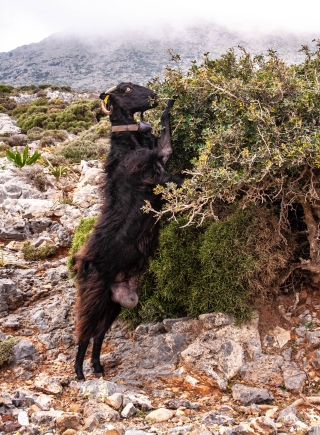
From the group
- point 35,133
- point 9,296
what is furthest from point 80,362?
point 35,133

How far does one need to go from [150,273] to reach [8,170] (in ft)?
29.1

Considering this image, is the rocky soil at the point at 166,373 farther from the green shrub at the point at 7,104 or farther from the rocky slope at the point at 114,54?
the rocky slope at the point at 114,54

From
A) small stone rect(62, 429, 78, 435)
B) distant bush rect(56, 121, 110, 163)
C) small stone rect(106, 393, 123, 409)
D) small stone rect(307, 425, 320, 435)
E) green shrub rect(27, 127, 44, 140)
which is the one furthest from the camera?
green shrub rect(27, 127, 44, 140)

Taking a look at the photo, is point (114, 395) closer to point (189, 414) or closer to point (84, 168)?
point (189, 414)

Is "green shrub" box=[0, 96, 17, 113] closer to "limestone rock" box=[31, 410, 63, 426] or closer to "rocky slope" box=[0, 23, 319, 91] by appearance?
"limestone rock" box=[31, 410, 63, 426]

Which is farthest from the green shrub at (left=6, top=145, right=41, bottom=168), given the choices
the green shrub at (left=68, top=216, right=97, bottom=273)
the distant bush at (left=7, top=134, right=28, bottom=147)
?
the distant bush at (left=7, top=134, right=28, bottom=147)

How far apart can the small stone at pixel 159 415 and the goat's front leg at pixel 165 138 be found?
2499 millimetres

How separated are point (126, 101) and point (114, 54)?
528ft

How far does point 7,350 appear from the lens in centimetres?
501

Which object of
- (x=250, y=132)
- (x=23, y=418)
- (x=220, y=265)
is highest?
(x=250, y=132)

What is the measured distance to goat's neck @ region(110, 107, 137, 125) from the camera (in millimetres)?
4762

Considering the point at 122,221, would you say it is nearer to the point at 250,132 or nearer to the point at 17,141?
the point at 250,132

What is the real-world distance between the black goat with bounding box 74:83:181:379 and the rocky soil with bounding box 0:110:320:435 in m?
0.62

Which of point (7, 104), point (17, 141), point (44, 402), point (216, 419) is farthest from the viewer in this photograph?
point (7, 104)
